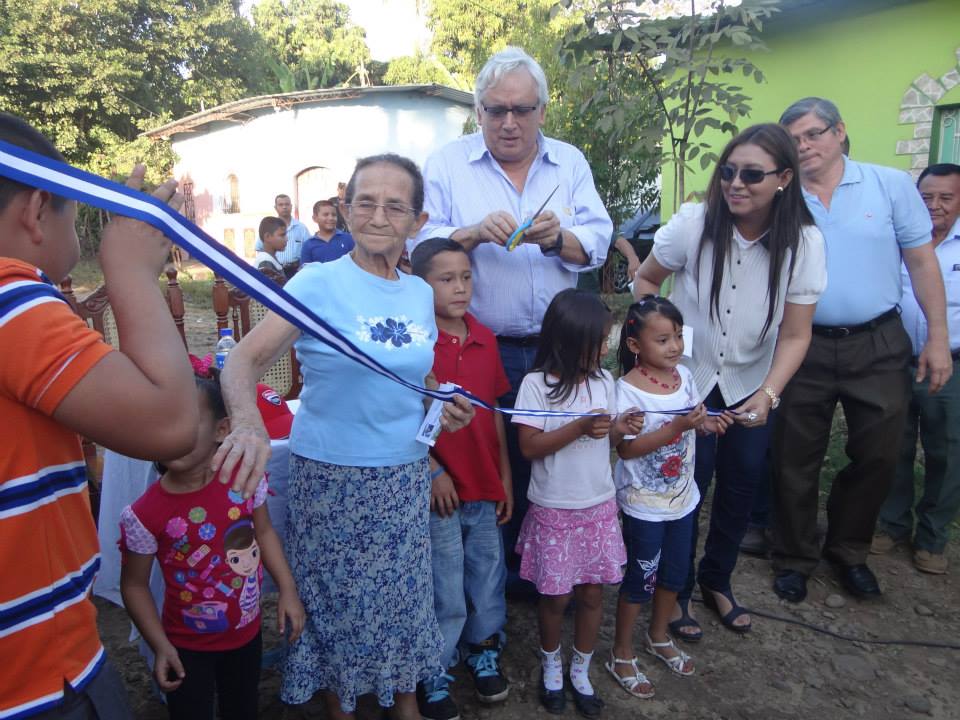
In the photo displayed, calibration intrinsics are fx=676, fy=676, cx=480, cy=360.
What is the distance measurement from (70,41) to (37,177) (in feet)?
76.7

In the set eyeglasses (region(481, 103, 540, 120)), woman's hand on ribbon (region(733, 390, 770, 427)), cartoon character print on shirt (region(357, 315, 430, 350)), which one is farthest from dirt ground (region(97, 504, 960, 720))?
eyeglasses (region(481, 103, 540, 120))

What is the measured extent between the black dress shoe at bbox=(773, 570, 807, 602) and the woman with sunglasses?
0.71m

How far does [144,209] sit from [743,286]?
7.76 feet

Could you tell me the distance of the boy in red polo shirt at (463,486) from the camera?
2.46 meters

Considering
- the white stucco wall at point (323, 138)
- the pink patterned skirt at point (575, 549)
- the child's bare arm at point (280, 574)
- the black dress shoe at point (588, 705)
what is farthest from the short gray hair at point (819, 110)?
the white stucco wall at point (323, 138)

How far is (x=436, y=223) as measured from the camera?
110 inches

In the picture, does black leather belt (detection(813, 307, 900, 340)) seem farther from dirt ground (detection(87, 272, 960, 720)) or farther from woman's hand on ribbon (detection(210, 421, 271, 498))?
woman's hand on ribbon (detection(210, 421, 271, 498))

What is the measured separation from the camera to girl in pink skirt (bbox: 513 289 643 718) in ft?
8.19

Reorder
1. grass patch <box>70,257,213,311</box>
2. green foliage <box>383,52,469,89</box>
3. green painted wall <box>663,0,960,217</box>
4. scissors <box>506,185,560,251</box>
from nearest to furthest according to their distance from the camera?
scissors <box>506,185,560,251</box>, green painted wall <box>663,0,960,217</box>, grass patch <box>70,257,213,311</box>, green foliage <box>383,52,469,89</box>

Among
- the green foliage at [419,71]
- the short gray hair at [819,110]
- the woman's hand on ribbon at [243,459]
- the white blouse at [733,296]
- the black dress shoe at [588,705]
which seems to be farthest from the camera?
the green foliage at [419,71]

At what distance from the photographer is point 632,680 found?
272 centimetres

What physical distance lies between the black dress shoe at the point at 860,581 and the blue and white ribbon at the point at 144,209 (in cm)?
327

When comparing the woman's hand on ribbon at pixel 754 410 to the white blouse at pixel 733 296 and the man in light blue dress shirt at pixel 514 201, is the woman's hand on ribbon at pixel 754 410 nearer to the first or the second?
the white blouse at pixel 733 296

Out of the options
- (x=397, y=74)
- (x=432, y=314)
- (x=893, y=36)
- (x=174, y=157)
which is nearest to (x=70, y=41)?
(x=174, y=157)
